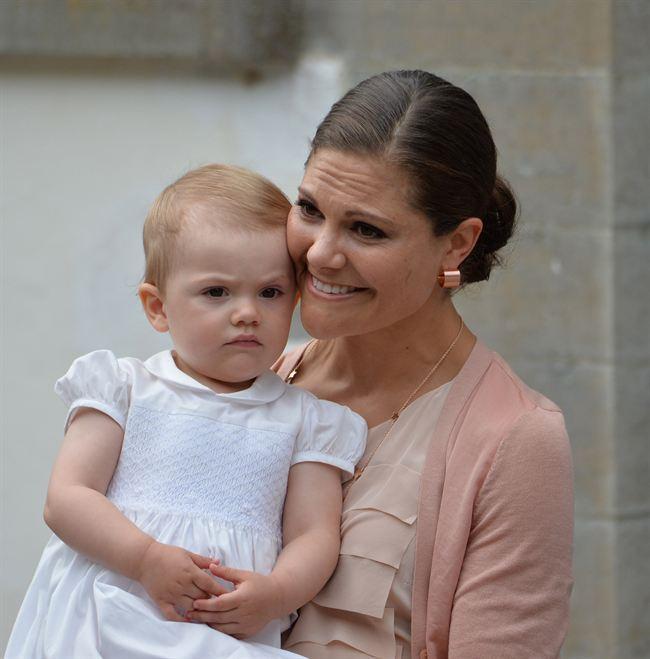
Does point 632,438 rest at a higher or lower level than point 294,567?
lower

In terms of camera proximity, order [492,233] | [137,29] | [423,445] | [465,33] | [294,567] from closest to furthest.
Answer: [294,567], [423,445], [492,233], [137,29], [465,33]

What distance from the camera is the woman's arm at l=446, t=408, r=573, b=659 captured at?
2354 millimetres

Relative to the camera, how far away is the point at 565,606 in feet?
7.93

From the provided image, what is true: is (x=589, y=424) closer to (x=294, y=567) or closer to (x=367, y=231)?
(x=367, y=231)

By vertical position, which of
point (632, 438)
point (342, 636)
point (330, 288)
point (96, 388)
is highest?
point (330, 288)

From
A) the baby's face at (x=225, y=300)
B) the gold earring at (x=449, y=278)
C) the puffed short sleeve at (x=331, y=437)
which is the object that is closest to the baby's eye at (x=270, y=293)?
the baby's face at (x=225, y=300)

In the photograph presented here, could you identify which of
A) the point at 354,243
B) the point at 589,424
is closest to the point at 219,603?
the point at 354,243

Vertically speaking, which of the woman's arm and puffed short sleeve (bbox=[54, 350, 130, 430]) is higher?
puffed short sleeve (bbox=[54, 350, 130, 430])

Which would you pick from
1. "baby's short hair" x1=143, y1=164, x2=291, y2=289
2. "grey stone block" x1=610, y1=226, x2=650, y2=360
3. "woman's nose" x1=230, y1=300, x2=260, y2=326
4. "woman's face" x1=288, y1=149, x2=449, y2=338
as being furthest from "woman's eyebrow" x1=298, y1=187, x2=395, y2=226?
"grey stone block" x1=610, y1=226, x2=650, y2=360

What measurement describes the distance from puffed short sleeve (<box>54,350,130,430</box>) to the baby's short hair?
194 millimetres

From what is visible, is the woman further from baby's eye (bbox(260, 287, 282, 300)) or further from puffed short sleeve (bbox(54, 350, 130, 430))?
puffed short sleeve (bbox(54, 350, 130, 430))

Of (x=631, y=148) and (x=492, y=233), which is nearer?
(x=492, y=233)

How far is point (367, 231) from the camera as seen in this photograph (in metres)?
2.46

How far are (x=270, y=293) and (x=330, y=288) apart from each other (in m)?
0.12
